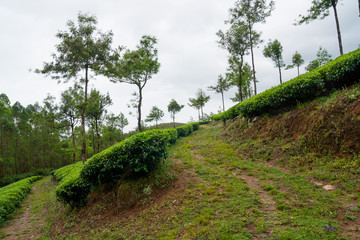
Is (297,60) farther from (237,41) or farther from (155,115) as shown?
(155,115)

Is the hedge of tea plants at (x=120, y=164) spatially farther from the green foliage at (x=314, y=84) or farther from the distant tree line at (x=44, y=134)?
the distant tree line at (x=44, y=134)

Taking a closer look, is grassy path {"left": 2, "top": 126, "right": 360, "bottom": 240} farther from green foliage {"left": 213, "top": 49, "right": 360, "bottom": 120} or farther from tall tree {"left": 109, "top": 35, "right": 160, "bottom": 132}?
tall tree {"left": 109, "top": 35, "right": 160, "bottom": 132}

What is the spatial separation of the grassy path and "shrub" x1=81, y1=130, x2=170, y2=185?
1.05 m

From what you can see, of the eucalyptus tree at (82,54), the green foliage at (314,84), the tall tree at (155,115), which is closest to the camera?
the green foliage at (314,84)

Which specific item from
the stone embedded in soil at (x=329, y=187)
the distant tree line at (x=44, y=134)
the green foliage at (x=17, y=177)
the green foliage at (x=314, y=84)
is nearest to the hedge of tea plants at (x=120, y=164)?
the stone embedded in soil at (x=329, y=187)

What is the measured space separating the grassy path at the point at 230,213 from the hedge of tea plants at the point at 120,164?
80 cm

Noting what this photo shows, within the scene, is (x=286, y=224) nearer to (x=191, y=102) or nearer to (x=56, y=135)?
(x=191, y=102)

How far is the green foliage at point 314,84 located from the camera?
5.34 m

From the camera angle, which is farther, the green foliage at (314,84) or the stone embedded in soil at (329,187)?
the green foliage at (314,84)

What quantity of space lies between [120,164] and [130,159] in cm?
44

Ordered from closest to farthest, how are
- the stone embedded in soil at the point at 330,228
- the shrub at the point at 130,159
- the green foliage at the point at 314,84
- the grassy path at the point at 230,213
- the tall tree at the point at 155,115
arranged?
the stone embedded in soil at the point at 330,228 < the grassy path at the point at 230,213 < the shrub at the point at 130,159 < the green foliage at the point at 314,84 < the tall tree at the point at 155,115

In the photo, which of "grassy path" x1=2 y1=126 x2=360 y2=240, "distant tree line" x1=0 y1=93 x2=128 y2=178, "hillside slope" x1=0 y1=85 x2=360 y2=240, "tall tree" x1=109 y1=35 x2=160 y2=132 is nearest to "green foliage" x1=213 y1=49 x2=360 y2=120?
"hillside slope" x1=0 y1=85 x2=360 y2=240

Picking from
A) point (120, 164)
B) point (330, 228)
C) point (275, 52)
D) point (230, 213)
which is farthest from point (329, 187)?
point (275, 52)

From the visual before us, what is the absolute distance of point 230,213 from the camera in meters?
3.17
